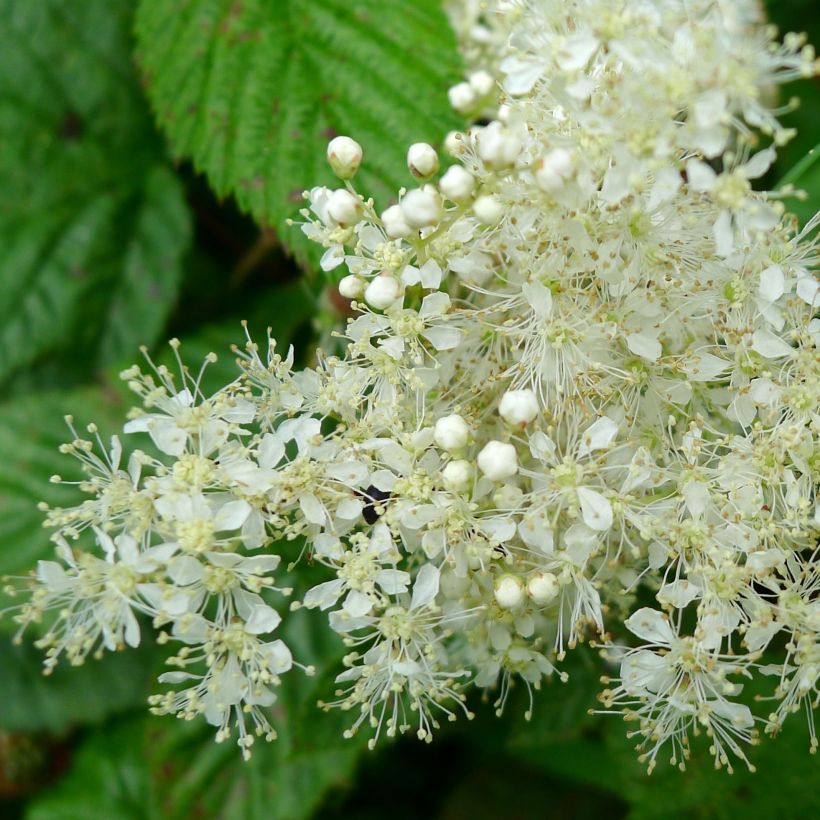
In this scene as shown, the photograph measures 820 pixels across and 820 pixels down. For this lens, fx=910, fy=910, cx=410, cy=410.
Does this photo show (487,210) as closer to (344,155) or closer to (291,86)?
(344,155)

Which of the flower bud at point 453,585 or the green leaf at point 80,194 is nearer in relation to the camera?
the flower bud at point 453,585

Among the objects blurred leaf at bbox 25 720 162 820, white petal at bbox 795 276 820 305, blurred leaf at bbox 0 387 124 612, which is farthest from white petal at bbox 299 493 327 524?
blurred leaf at bbox 25 720 162 820

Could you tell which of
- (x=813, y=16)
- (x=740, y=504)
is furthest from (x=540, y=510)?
(x=813, y=16)

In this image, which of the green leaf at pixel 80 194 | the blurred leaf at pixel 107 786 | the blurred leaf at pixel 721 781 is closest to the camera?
the blurred leaf at pixel 721 781

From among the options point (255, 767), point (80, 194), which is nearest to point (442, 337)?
point (255, 767)

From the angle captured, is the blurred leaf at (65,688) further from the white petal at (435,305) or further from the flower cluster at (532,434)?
the white petal at (435,305)

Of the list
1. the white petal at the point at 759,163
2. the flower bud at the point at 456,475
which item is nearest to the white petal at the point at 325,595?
the flower bud at the point at 456,475

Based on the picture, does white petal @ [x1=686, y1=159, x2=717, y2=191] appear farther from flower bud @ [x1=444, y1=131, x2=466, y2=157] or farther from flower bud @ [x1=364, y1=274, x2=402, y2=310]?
flower bud @ [x1=364, y1=274, x2=402, y2=310]
